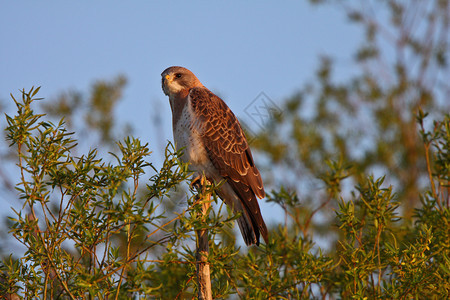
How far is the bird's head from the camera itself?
247 inches

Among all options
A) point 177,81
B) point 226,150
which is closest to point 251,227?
point 226,150

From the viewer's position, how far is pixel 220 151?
5.75 m

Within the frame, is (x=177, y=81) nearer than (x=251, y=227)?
No

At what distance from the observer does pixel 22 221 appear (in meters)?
3.36

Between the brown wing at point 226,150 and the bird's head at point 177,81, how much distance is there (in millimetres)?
318

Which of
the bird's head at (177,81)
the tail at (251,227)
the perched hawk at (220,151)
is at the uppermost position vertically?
the bird's head at (177,81)

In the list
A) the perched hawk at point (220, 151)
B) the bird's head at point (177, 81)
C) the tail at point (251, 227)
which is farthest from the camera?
the bird's head at point (177, 81)

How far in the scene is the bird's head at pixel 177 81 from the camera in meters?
6.27

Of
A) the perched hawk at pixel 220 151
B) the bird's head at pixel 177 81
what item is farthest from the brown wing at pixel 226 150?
the bird's head at pixel 177 81

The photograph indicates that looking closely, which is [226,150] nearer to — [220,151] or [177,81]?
[220,151]

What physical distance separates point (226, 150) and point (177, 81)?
114 centimetres

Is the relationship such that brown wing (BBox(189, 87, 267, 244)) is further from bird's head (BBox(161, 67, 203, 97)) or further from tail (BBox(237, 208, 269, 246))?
bird's head (BBox(161, 67, 203, 97))

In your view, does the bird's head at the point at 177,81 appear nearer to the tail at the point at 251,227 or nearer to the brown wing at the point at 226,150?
the brown wing at the point at 226,150

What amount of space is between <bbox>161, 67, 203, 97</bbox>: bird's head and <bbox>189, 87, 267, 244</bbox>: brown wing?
0.32m
